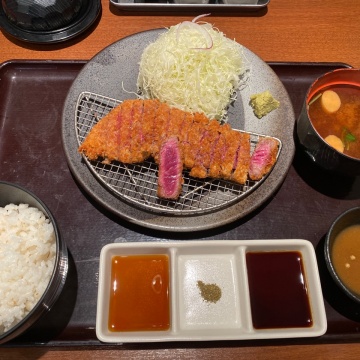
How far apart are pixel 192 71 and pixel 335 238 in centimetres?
147

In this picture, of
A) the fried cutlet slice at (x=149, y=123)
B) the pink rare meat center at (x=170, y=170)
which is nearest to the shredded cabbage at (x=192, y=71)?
the fried cutlet slice at (x=149, y=123)

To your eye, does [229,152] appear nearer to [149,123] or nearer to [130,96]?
[149,123]

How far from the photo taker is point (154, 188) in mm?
2266

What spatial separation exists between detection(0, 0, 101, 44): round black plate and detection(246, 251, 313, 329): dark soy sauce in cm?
219

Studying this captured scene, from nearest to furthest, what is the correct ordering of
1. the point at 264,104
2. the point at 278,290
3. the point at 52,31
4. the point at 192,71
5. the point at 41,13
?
the point at 278,290
the point at 264,104
the point at 192,71
the point at 41,13
the point at 52,31

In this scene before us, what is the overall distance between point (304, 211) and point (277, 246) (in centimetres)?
43

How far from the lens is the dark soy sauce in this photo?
6.12 ft

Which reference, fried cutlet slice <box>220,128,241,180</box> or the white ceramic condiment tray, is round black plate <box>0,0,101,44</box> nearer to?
fried cutlet slice <box>220,128,241,180</box>

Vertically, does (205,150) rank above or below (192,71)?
below

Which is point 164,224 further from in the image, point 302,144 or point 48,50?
point 48,50

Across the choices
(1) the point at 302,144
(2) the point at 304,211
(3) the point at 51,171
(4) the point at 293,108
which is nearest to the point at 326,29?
(4) the point at 293,108

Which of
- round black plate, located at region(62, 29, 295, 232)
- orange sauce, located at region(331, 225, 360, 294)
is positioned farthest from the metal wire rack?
orange sauce, located at region(331, 225, 360, 294)

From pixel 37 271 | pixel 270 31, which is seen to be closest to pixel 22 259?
pixel 37 271

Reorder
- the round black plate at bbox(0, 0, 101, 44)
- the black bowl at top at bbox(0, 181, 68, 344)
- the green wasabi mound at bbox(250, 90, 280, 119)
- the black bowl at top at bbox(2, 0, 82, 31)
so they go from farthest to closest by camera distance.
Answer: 1. the round black plate at bbox(0, 0, 101, 44)
2. the black bowl at top at bbox(2, 0, 82, 31)
3. the green wasabi mound at bbox(250, 90, 280, 119)
4. the black bowl at top at bbox(0, 181, 68, 344)
